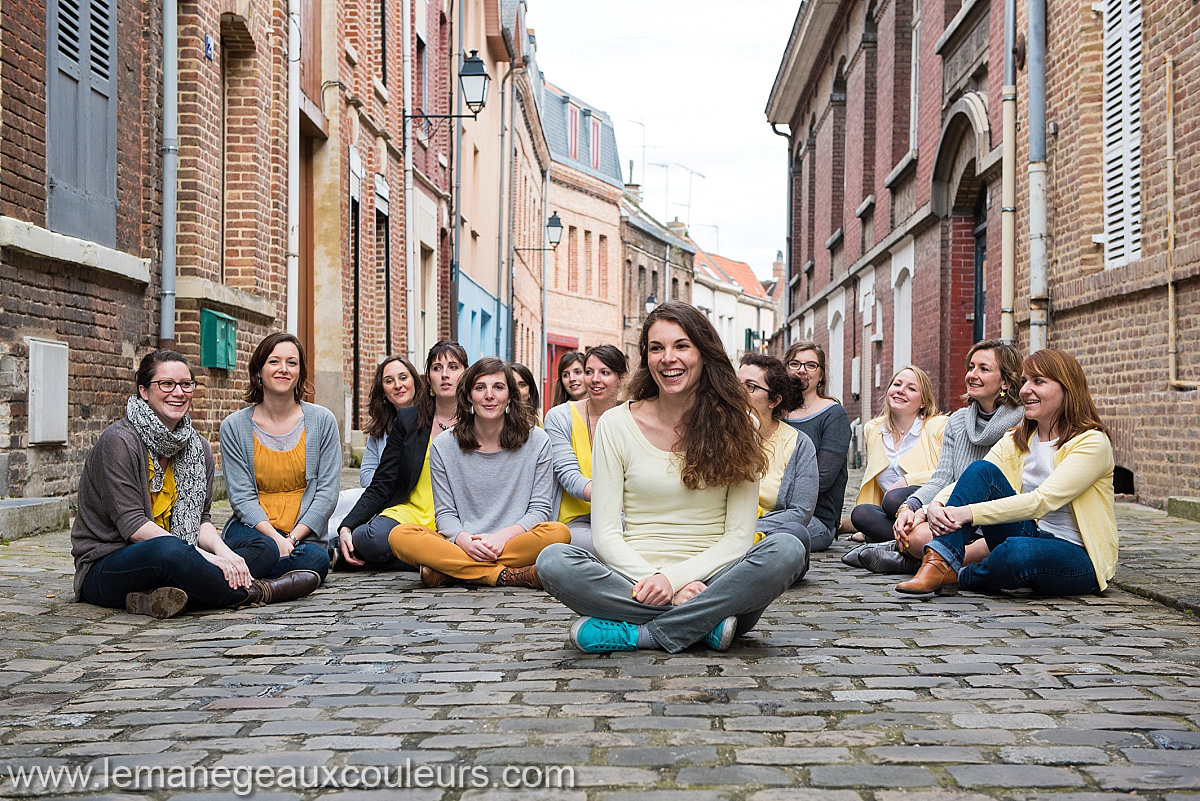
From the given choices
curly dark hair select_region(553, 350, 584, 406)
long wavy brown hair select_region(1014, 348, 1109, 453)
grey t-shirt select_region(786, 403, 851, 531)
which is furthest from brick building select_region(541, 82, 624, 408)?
long wavy brown hair select_region(1014, 348, 1109, 453)

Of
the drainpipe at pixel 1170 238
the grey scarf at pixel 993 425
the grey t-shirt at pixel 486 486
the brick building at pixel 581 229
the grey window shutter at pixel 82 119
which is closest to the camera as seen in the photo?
the grey t-shirt at pixel 486 486

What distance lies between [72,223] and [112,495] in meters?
4.34

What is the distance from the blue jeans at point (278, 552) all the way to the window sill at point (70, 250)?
2725mm

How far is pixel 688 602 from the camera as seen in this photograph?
4.96 metres

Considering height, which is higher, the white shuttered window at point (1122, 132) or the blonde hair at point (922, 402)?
the white shuttered window at point (1122, 132)

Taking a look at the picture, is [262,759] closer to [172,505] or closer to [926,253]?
[172,505]

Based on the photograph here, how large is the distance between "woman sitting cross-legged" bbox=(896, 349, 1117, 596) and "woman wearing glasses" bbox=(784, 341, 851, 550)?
157cm

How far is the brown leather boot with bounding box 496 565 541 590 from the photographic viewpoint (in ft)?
23.5

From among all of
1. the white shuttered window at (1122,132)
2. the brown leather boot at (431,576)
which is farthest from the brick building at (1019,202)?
the brown leather boot at (431,576)

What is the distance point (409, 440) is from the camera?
8016 millimetres

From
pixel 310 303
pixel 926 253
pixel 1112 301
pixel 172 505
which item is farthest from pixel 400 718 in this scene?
pixel 926 253

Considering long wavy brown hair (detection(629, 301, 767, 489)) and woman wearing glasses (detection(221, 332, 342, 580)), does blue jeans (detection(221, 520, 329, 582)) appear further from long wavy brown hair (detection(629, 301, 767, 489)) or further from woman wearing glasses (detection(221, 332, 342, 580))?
long wavy brown hair (detection(629, 301, 767, 489))

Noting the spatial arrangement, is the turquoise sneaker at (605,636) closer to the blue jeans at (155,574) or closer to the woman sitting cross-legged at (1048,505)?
the blue jeans at (155,574)

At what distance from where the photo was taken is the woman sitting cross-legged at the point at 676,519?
195 inches
